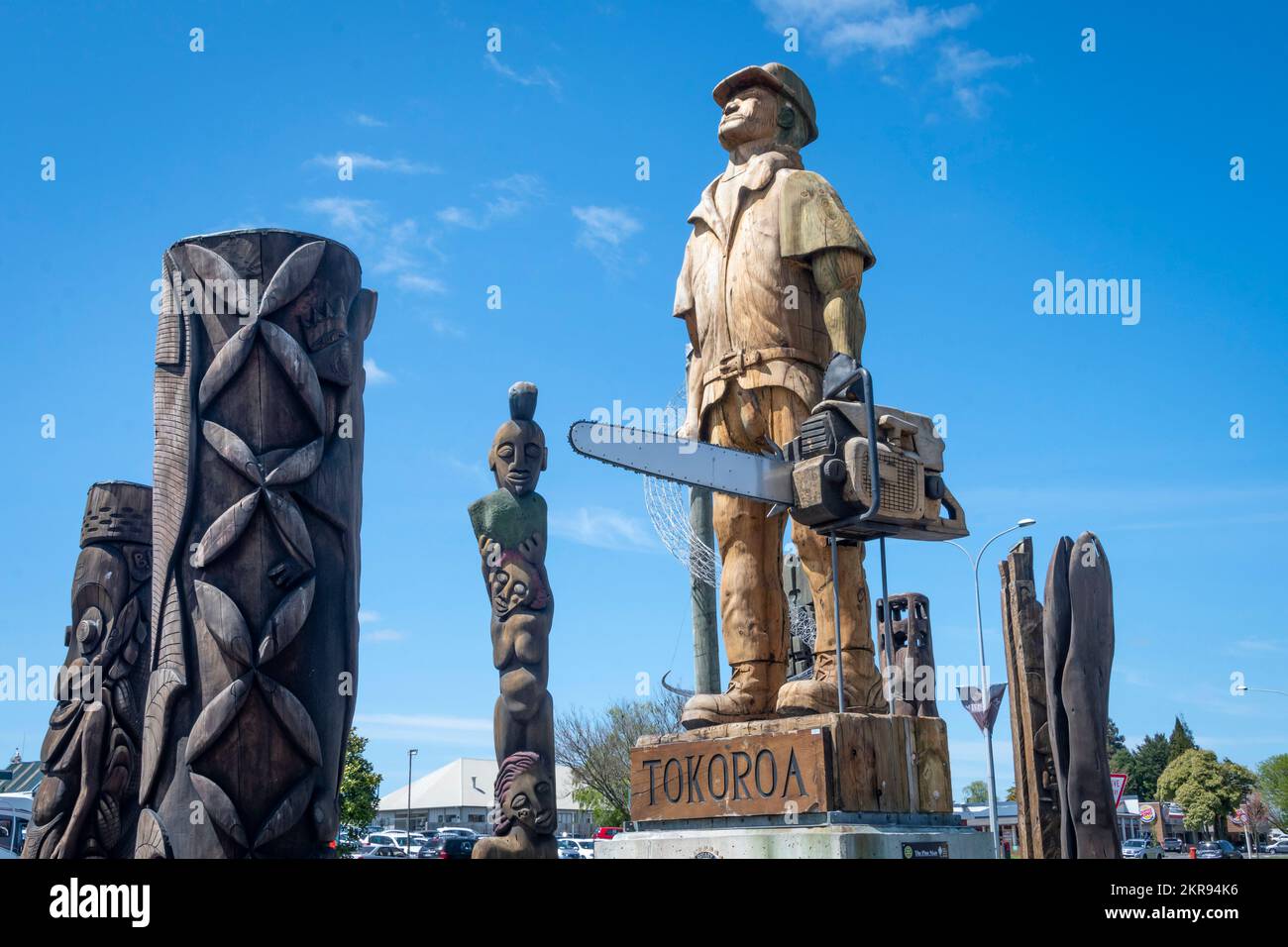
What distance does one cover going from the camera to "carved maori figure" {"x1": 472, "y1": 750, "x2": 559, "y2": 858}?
9883 mm

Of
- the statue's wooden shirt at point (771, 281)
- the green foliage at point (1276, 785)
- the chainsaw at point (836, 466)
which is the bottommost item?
the green foliage at point (1276, 785)

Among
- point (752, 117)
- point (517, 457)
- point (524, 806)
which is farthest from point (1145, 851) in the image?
point (752, 117)

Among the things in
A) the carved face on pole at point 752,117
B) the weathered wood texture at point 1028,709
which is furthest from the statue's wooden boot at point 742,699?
the weathered wood texture at point 1028,709

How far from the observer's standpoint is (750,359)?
6.40 meters

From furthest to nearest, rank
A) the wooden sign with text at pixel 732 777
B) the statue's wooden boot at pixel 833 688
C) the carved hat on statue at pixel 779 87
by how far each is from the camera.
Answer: the carved hat on statue at pixel 779 87 < the statue's wooden boot at pixel 833 688 < the wooden sign with text at pixel 732 777

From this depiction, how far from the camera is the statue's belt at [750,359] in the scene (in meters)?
6.36

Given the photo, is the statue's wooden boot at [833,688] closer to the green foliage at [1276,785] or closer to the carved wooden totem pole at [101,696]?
the carved wooden totem pole at [101,696]

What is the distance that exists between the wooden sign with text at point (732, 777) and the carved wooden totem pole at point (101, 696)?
684 centimetres

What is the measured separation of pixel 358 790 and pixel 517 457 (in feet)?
85.5

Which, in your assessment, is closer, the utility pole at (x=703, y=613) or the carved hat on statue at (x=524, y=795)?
the carved hat on statue at (x=524, y=795)

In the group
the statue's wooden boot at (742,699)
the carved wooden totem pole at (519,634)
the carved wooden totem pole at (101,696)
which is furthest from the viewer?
the carved wooden totem pole at (101,696)

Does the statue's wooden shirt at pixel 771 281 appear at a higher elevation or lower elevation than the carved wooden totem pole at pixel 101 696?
higher

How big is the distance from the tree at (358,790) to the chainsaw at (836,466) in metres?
30.0
